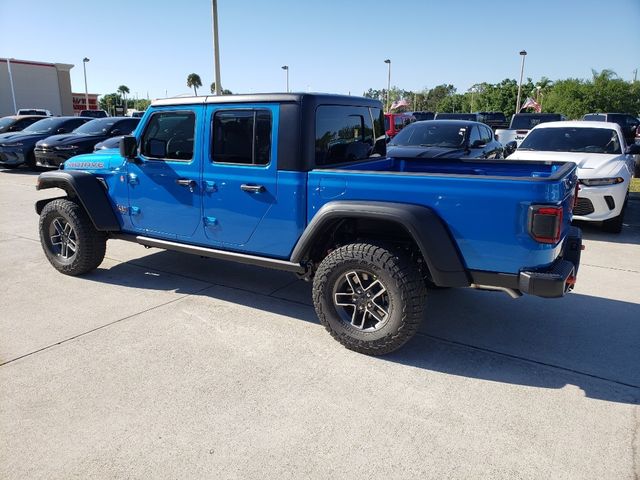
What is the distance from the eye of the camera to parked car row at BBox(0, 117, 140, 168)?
12422 millimetres

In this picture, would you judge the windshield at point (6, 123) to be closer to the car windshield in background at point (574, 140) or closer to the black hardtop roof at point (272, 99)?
the black hardtop roof at point (272, 99)

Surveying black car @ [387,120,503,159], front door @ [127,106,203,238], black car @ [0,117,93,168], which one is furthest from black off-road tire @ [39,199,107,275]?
black car @ [0,117,93,168]

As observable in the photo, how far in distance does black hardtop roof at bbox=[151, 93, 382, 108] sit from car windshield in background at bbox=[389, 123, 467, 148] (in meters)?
4.45

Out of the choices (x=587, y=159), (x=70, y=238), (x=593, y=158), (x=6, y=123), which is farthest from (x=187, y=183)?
(x=6, y=123)

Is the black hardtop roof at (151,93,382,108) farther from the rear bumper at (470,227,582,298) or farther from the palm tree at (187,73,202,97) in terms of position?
the palm tree at (187,73,202,97)

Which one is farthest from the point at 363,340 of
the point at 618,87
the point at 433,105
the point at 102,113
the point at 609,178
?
the point at 433,105

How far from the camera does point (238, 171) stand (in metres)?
3.88

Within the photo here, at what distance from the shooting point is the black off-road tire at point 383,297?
328cm

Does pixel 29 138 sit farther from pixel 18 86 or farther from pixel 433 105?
pixel 433 105

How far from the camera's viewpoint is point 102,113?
30734 millimetres

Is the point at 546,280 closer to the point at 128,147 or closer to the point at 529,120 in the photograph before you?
the point at 128,147

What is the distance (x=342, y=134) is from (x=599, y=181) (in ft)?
14.9

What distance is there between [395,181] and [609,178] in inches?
195

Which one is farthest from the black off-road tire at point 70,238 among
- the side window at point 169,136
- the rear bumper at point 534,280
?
the rear bumper at point 534,280
